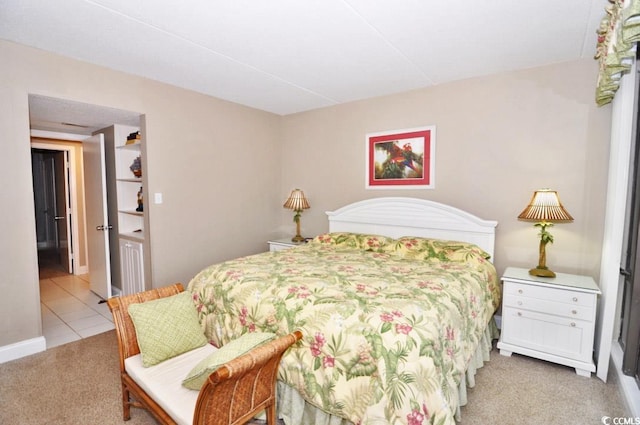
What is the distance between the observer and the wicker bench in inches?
51.8

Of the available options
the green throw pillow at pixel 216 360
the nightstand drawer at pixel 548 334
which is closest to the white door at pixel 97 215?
the green throw pillow at pixel 216 360

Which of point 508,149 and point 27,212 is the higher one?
point 508,149

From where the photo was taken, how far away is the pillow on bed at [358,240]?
11.1ft

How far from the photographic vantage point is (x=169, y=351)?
1.89 metres

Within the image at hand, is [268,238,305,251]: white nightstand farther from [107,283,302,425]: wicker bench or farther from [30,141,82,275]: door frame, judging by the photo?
[30,141,82,275]: door frame

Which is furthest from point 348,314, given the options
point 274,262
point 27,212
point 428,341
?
point 27,212

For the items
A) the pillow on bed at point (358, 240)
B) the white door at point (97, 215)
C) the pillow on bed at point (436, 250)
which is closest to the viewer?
the pillow on bed at point (436, 250)

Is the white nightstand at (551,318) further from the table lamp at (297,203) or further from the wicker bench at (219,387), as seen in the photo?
the table lamp at (297,203)

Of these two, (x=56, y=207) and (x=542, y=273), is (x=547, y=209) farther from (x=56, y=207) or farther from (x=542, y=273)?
(x=56, y=207)

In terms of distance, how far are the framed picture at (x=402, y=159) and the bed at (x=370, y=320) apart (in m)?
0.70

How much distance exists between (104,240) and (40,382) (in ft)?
6.46

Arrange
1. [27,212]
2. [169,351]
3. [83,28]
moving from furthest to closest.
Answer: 1. [27,212]
2. [83,28]
3. [169,351]

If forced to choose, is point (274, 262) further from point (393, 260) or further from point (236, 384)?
point (236, 384)

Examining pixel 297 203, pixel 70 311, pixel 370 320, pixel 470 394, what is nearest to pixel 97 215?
pixel 70 311
